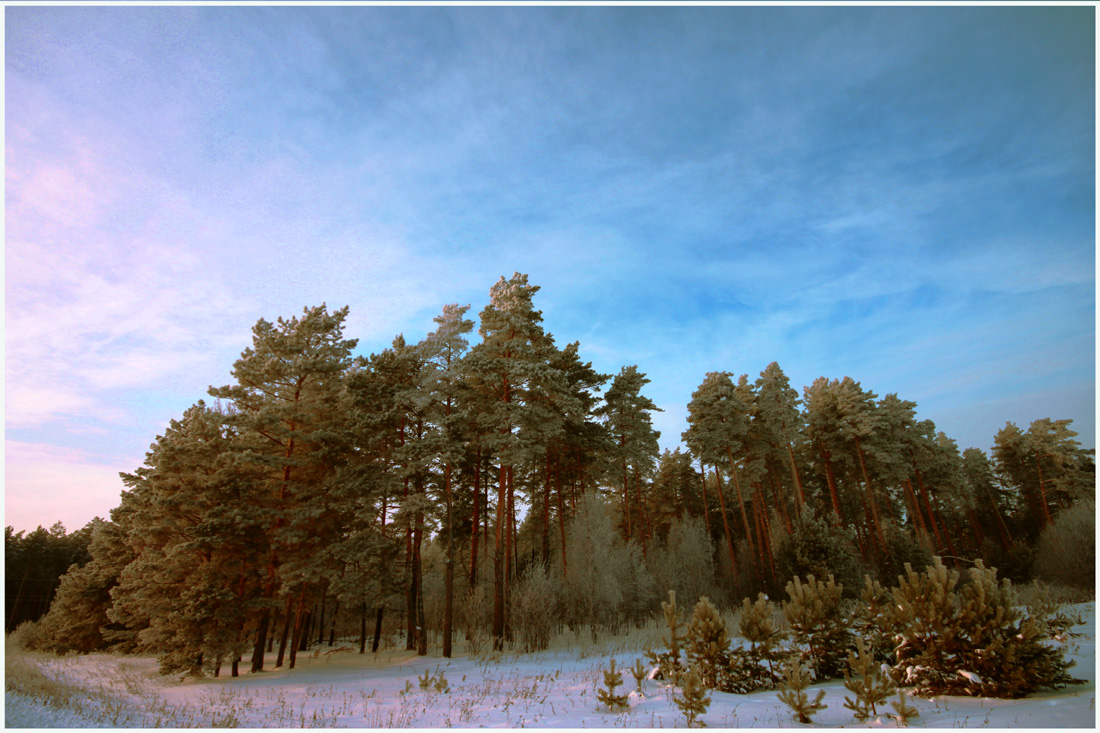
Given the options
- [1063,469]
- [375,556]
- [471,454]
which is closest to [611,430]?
[471,454]

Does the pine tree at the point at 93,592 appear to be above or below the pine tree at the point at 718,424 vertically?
below

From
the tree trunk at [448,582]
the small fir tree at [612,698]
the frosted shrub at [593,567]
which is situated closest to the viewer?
the small fir tree at [612,698]

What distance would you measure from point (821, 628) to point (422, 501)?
13810 millimetres

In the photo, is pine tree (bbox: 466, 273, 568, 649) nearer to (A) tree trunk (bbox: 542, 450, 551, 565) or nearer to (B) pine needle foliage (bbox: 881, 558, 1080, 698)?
(A) tree trunk (bbox: 542, 450, 551, 565)

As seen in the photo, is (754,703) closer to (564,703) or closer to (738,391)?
(564,703)

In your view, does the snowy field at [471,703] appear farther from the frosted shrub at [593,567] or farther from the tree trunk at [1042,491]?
the tree trunk at [1042,491]

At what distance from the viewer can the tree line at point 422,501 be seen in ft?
55.8

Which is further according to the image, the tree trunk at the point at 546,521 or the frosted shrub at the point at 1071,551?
the tree trunk at the point at 546,521

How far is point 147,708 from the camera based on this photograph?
1089 centimetres

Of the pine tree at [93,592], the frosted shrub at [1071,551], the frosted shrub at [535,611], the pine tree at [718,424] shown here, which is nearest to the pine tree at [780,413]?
the pine tree at [718,424]

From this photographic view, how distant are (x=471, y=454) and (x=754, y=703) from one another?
54.0ft

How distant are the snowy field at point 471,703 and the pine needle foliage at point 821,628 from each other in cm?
45

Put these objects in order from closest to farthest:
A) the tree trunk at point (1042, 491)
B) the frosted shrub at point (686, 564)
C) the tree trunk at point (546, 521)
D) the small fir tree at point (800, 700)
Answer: the small fir tree at point (800, 700)
the tree trunk at point (546, 521)
the frosted shrub at point (686, 564)
the tree trunk at point (1042, 491)

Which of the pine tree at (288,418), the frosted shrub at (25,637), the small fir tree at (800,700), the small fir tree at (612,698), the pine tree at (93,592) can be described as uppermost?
the pine tree at (288,418)
